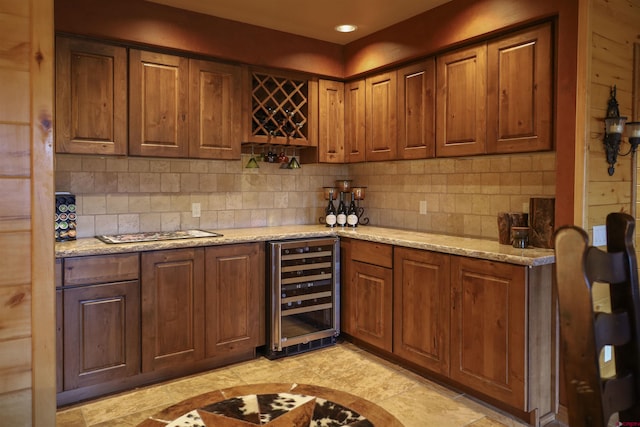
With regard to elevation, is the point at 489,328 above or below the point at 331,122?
below

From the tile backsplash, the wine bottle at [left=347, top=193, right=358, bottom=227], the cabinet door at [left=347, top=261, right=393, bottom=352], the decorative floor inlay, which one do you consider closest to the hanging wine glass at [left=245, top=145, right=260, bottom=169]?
the tile backsplash

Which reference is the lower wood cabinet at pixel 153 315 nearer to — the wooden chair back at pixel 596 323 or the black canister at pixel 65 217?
the black canister at pixel 65 217

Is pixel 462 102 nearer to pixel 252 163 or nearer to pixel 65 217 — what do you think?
pixel 252 163

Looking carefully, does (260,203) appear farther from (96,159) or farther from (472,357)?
(472,357)

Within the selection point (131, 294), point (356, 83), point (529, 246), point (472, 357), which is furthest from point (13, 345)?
point (356, 83)

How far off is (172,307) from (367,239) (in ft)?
4.97

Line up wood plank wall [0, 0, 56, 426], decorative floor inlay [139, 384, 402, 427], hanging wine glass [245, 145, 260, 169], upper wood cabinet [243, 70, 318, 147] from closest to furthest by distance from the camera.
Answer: decorative floor inlay [139, 384, 402, 427]
wood plank wall [0, 0, 56, 426]
upper wood cabinet [243, 70, 318, 147]
hanging wine glass [245, 145, 260, 169]

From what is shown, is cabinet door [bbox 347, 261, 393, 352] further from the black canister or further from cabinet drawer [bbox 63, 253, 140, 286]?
the black canister

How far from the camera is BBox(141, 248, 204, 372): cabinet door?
9.82 ft

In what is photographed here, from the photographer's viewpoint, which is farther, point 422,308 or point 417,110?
point 417,110

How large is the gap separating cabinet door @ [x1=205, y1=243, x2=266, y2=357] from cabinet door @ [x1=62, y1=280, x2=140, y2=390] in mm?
507

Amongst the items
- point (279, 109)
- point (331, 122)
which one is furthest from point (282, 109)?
point (331, 122)

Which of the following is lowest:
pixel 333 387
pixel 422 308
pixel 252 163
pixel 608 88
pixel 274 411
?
pixel 333 387

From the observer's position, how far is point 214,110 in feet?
11.5
